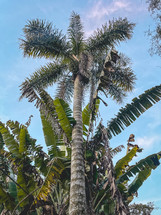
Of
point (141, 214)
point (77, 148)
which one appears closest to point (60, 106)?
point (77, 148)

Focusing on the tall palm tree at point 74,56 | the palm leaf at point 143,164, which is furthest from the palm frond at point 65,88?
the palm leaf at point 143,164

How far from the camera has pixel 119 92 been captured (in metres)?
10.4

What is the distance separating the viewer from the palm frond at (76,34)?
9.70 m

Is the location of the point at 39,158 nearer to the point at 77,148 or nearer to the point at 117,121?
the point at 77,148

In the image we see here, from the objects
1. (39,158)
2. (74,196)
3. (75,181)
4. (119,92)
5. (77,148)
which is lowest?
(74,196)

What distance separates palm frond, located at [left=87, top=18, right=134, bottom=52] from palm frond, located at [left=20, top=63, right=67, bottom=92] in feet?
6.21

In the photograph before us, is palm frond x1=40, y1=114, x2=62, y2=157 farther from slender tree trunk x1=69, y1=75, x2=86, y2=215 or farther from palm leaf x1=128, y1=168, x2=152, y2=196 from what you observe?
palm leaf x1=128, y1=168, x2=152, y2=196

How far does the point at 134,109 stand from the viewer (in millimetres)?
8117

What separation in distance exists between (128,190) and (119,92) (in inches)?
205

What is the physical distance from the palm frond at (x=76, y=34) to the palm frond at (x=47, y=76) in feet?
3.57

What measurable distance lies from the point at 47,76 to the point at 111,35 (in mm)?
3804

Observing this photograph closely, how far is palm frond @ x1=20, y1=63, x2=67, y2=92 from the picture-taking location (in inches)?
362

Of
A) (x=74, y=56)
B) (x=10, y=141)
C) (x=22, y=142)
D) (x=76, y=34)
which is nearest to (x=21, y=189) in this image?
(x=22, y=142)

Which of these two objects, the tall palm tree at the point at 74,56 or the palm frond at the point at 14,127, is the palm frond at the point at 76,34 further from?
the palm frond at the point at 14,127
